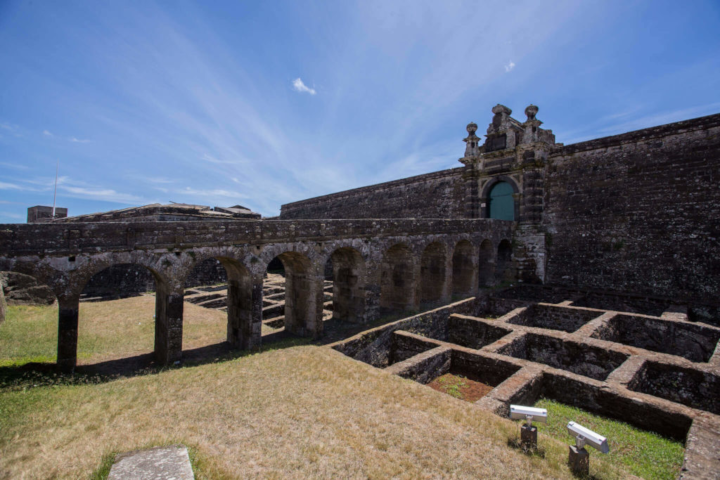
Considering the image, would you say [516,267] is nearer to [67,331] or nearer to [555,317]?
[555,317]

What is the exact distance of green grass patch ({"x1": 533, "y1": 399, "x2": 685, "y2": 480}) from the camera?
5.06m

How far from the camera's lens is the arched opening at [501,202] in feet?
57.6

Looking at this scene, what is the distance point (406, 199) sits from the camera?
2247 cm

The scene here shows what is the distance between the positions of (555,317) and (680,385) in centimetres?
510

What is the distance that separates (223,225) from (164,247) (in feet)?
4.13

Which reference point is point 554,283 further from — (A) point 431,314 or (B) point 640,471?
(B) point 640,471

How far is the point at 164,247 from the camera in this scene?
23.5 ft

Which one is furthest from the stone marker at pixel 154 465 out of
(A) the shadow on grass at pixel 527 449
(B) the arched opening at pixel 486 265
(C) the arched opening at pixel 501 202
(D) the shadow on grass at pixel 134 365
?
(C) the arched opening at pixel 501 202

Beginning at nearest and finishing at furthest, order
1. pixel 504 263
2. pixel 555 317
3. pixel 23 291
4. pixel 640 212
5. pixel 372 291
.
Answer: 1. pixel 372 291
2. pixel 555 317
3. pixel 23 291
4. pixel 640 212
5. pixel 504 263

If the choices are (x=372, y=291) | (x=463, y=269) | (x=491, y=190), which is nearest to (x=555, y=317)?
(x=463, y=269)

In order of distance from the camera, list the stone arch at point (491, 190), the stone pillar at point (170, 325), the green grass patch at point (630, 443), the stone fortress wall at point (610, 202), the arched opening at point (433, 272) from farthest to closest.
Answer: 1. the stone arch at point (491, 190)
2. the arched opening at point (433, 272)
3. the stone fortress wall at point (610, 202)
4. the stone pillar at point (170, 325)
5. the green grass patch at point (630, 443)

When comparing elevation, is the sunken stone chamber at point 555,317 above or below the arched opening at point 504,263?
below

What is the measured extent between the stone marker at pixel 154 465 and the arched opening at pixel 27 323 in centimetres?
481

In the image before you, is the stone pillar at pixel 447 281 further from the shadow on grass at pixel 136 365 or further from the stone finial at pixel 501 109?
the stone finial at pixel 501 109
